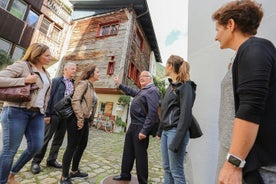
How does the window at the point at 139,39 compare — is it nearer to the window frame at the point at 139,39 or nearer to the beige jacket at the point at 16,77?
the window frame at the point at 139,39

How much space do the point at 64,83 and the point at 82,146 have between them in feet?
4.57

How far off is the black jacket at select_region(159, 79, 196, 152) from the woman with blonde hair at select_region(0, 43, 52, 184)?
1.57 m

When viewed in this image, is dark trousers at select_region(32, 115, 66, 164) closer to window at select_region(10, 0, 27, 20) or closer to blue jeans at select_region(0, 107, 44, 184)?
blue jeans at select_region(0, 107, 44, 184)

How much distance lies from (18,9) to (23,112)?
36.4 feet

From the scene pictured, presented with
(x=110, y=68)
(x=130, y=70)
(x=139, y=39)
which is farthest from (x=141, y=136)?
(x=139, y=39)

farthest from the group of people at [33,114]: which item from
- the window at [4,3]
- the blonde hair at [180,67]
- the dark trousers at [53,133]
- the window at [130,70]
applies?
the window at [4,3]

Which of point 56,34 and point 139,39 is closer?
point 56,34

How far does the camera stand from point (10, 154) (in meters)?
1.83

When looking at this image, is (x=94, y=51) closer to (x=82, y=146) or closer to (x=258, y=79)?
(x=82, y=146)

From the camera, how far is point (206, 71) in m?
2.50

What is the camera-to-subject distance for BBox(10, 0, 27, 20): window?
9.64 m

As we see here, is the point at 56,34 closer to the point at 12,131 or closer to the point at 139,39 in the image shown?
the point at 139,39

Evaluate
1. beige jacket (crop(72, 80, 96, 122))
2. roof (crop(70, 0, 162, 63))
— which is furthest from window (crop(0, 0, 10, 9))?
beige jacket (crop(72, 80, 96, 122))

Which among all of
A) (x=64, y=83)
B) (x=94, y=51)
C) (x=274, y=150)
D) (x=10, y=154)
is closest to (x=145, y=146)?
(x=10, y=154)
